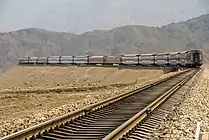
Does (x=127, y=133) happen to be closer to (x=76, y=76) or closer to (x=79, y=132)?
(x=79, y=132)

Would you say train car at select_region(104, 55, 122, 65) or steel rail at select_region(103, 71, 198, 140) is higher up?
train car at select_region(104, 55, 122, 65)

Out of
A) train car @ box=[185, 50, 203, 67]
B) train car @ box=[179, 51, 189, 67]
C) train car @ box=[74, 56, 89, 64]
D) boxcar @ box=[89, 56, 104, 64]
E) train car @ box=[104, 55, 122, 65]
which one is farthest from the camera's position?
train car @ box=[74, 56, 89, 64]

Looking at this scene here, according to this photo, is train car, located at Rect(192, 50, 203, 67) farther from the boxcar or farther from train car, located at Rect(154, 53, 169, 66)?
the boxcar

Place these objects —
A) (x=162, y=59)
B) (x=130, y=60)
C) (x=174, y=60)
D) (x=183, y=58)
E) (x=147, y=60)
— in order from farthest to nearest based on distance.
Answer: (x=130, y=60) < (x=147, y=60) < (x=162, y=59) < (x=174, y=60) < (x=183, y=58)

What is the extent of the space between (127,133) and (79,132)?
52.4 inches

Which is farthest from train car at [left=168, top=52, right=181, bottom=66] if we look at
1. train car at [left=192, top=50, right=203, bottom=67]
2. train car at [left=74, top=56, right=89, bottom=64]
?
train car at [left=74, top=56, right=89, bottom=64]

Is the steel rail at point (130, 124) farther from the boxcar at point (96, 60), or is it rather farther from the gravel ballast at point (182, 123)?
the boxcar at point (96, 60)

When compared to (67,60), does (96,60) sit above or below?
below

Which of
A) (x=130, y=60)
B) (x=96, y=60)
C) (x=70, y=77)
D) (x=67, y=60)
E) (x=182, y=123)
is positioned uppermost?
(x=67, y=60)

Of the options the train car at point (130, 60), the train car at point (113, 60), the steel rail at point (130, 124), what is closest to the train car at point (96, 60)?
the train car at point (113, 60)

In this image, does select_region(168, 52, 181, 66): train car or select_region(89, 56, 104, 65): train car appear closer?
select_region(168, 52, 181, 66): train car

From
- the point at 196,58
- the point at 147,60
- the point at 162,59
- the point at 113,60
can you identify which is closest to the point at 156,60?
the point at 162,59

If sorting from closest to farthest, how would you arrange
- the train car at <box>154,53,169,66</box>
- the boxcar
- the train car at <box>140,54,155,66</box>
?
the train car at <box>154,53,169,66</box>
the train car at <box>140,54,155,66</box>
the boxcar

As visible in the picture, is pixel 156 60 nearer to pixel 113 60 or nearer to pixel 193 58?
pixel 193 58
